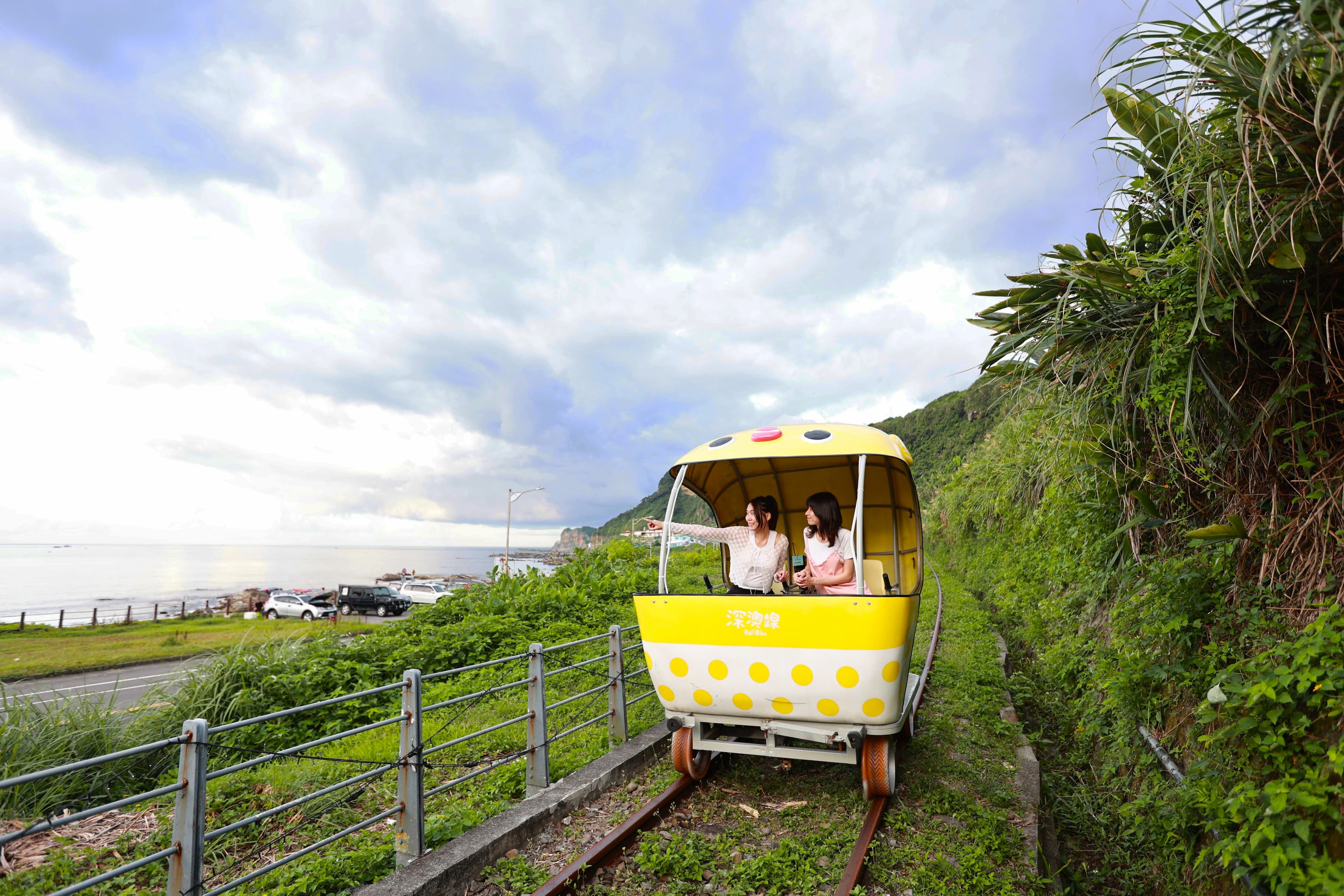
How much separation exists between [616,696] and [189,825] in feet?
12.8

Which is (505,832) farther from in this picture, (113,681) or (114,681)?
(113,681)

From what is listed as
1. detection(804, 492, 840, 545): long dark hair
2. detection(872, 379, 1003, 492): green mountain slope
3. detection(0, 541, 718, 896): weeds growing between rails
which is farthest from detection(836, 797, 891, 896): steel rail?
detection(872, 379, 1003, 492): green mountain slope

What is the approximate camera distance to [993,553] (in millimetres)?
16703

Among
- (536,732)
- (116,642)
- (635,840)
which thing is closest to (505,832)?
(635,840)

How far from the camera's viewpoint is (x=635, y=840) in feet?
15.3

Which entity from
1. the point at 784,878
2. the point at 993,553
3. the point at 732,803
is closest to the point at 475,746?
the point at 732,803

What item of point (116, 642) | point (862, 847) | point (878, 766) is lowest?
point (116, 642)

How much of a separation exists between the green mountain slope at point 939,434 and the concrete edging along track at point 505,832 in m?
20.5

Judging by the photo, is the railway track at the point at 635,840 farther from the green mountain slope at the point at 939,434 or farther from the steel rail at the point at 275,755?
the green mountain slope at the point at 939,434

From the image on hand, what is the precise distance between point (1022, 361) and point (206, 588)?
135777 millimetres

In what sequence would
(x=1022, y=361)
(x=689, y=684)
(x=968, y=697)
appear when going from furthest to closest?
1. (x=968, y=697)
2. (x=1022, y=361)
3. (x=689, y=684)

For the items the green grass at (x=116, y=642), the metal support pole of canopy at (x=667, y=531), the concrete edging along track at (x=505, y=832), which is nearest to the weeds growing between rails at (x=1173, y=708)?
the metal support pole of canopy at (x=667, y=531)

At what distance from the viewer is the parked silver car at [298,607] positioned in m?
39.8

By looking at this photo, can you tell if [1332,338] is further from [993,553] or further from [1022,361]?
[993,553]
